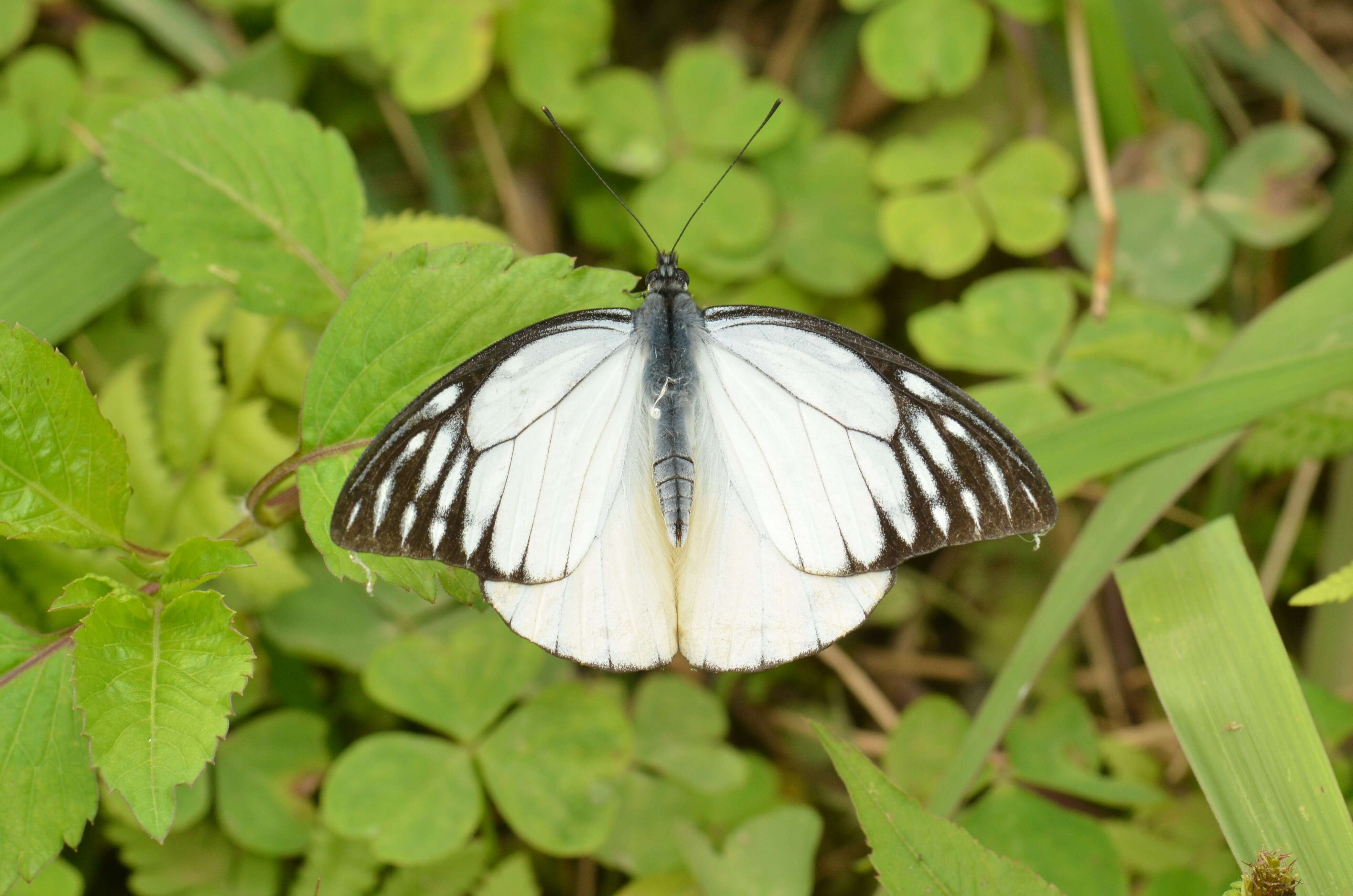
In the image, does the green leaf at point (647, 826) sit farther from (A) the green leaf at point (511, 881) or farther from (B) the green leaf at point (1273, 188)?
(B) the green leaf at point (1273, 188)

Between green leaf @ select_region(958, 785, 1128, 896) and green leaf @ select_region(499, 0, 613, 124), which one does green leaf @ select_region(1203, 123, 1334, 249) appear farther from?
green leaf @ select_region(499, 0, 613, 124)

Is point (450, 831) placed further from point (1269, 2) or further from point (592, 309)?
point (1269, 2)

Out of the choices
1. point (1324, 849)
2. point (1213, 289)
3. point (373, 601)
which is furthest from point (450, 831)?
point (1213, 289)

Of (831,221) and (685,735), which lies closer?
(685,735)

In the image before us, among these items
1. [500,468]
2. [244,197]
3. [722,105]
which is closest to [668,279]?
[500,468]

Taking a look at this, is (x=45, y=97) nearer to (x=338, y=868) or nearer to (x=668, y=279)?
(x=668, y=279)

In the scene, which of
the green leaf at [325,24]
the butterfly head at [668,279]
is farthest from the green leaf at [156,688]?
the green leaf at [325,24]
